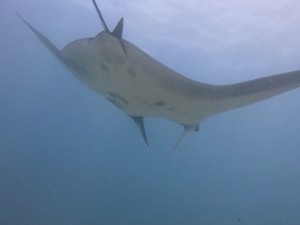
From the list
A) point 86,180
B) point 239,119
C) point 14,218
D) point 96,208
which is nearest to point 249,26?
point 14,218

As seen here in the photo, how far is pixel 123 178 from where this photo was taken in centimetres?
5128

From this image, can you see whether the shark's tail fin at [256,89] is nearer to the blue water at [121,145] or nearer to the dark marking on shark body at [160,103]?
the dark marking on shark body at [160,103]

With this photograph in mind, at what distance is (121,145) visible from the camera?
227 feet

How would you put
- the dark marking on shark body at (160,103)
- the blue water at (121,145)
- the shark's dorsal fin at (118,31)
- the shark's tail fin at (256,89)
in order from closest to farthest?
the shark's tail fin at (256,89) < the shark's dorsal fin at (118,31) < the dark marking on shark body at (160,103) < the blue water at (121,145)

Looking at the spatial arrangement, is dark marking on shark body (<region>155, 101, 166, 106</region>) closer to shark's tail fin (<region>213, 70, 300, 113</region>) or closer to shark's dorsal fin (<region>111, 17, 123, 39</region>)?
shark's tail fin (<region>213, 70, 300, 113</region>)

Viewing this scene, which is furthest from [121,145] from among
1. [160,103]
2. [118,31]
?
[118,31]

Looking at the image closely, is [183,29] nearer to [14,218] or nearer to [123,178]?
[14,218]

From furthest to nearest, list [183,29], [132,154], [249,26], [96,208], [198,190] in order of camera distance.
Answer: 1. [198,190]
2. [132,154]
3. [96,208]
4. [183,29]
5. [249,26]

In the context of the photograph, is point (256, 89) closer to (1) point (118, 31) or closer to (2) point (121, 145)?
(1) point (118, 31)

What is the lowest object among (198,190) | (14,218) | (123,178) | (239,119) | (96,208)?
(14,218)

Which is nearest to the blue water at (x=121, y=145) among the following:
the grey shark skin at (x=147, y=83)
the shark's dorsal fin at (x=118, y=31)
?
the grey shark skin at (x=147, y=83)

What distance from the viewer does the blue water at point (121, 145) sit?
2420 cm

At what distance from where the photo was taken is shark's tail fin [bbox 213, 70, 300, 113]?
121 inches

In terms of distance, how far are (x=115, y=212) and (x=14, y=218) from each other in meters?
11.7
